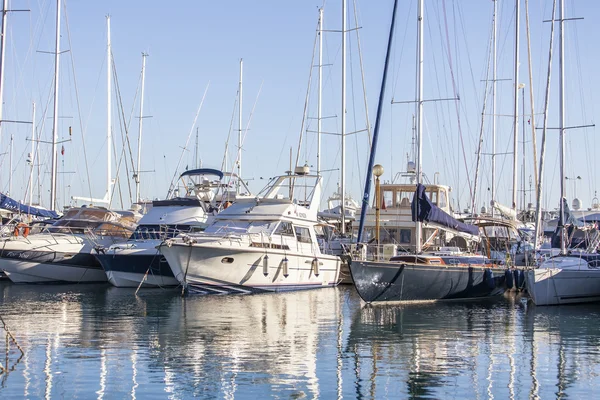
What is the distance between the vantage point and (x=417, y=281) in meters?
24.1

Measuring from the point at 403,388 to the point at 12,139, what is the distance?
50.8 meters

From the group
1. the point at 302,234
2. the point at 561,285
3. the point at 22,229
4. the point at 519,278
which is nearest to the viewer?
the point at 561,285

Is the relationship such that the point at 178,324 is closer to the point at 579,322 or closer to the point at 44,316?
the point at 44,316

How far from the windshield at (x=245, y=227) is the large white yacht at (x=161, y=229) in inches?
85.1

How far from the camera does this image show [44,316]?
21016mm

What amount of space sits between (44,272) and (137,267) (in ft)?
16.1

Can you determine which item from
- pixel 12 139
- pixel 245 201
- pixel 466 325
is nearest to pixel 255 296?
pixel 245 201

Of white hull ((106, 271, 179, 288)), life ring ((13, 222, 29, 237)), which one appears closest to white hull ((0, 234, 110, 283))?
life ring ((13, 222, 29, 237))

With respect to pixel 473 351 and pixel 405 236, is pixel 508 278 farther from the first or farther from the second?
pixel 473 351

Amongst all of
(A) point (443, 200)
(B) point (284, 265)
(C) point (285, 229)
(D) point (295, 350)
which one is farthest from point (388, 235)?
(D) point (295, 350)

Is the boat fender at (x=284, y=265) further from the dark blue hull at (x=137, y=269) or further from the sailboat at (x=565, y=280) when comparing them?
the sailboat at (x=565, y=280)

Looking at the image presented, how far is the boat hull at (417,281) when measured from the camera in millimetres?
Result: 23500

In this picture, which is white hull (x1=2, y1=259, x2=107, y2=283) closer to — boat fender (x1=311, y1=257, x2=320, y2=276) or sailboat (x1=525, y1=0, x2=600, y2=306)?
boat fender (x1=311, y1=257, x2=320, y2=276)

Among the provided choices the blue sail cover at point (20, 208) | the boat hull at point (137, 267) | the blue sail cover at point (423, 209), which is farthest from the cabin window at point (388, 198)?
the blue sail cover at point (20, 208)
